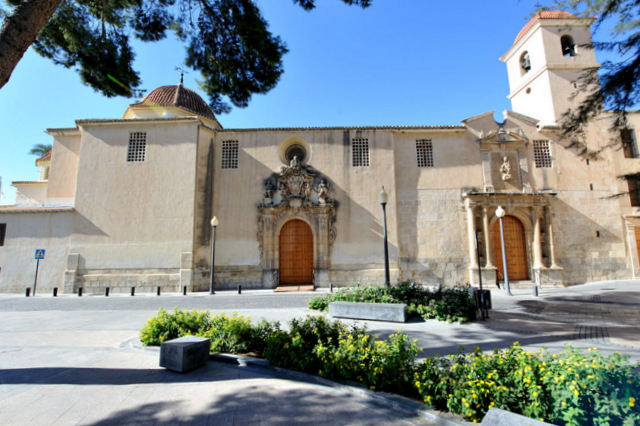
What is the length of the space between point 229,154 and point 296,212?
5.26 m

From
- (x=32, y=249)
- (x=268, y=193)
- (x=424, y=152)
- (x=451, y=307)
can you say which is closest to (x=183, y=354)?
(x=451, y=307)

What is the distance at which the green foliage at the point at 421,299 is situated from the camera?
24.8ft

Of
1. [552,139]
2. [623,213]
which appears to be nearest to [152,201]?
[552,139]

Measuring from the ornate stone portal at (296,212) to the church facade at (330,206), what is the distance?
0.07 m

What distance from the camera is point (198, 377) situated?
4.26m

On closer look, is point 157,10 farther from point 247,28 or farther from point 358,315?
point 358,315

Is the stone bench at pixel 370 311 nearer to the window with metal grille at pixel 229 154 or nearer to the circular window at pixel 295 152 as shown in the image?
the circular window at pixel 295 152

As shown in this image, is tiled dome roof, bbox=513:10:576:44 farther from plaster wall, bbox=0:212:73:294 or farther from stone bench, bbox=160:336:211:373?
plaster wall, bbox=0:212:73:294

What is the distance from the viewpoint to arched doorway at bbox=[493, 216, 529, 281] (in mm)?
16703

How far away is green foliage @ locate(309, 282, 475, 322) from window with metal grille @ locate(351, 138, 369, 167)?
32.0 ft

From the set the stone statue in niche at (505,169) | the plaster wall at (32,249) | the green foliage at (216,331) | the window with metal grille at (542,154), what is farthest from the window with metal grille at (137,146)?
the window with metal grille at (542,154)

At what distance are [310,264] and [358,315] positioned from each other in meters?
9.54

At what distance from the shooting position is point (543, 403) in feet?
8.55

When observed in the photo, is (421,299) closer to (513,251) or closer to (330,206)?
(330,206)
